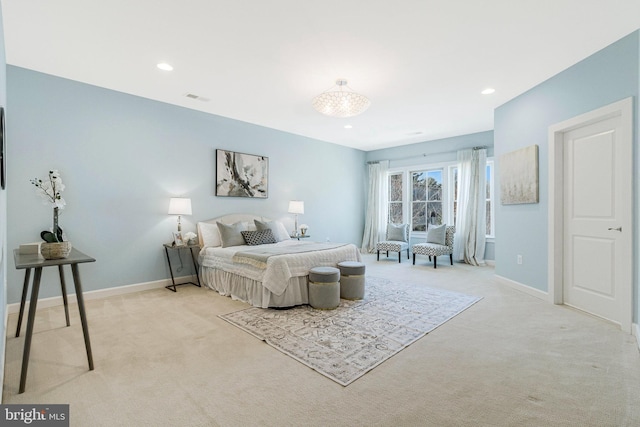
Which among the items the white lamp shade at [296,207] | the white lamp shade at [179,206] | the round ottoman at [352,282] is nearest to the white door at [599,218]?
the round ottoman at [352,282]

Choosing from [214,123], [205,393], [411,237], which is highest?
[214,123]

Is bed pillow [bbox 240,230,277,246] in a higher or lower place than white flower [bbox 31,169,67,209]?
lower

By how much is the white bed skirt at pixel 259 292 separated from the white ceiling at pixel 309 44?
2416 millimetres

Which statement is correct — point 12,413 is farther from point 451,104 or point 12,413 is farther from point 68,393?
point 451,104

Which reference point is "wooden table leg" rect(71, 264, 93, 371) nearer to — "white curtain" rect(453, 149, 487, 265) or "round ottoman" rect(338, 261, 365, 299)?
"round ottoman" rect(338, 261, 365, 299)

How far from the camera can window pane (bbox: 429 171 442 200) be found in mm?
6852

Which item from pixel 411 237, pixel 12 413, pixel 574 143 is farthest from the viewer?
pixel 411 237

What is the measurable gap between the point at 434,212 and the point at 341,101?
4336 millimetres

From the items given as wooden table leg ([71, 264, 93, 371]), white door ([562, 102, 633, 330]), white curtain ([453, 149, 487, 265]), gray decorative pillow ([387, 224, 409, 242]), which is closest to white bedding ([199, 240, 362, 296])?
wooden table leg ([71, 264, 93, 371])

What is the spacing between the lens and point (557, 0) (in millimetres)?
2256

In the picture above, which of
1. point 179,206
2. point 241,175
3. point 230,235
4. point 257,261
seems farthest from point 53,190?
point 241,175

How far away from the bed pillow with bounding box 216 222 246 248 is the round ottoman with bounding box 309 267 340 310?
5.48ft

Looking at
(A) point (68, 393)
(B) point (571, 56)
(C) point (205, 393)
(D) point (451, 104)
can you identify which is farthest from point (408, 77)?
(A) point (68, 393)

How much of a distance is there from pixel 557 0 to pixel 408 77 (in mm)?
1480
